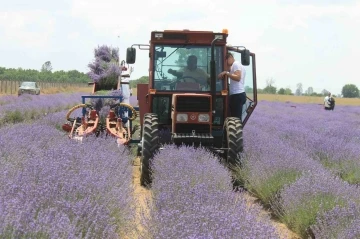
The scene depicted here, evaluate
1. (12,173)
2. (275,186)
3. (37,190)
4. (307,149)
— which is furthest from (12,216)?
(307,149)

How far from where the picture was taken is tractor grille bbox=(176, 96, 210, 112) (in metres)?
7.02

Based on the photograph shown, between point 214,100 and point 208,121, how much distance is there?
11.2 inches

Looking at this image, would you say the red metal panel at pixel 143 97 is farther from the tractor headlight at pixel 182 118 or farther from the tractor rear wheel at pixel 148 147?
the tractor rear wheel at pixel 148 147

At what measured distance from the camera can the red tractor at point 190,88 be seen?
23.0 feet

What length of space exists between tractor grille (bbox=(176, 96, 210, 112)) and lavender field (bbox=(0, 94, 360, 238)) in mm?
721

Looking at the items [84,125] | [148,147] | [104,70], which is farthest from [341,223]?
[104,70]

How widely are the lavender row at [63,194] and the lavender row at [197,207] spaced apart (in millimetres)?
293

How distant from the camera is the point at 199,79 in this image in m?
7.21

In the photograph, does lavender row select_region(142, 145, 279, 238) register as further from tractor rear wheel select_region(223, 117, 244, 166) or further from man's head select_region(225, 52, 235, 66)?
man's head select_region(225, 52, 235, 66)

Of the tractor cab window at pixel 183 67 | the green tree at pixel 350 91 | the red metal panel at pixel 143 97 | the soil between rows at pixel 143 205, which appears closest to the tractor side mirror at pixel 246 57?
the tractor cab window at pixel 183 67

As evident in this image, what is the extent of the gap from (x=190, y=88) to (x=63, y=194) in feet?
12.2

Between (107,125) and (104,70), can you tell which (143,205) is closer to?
(107,125)

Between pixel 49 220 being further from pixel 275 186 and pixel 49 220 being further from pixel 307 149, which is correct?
pixel 307 149

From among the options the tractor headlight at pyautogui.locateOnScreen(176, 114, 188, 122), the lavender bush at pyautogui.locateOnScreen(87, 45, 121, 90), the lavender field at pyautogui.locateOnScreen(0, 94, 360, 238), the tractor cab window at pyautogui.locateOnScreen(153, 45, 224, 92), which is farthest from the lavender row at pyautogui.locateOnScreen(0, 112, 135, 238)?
the lavender bush at pyautogui.locateOnScreen(87, 45, 121, 90)
